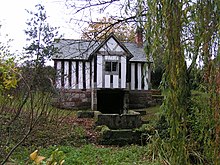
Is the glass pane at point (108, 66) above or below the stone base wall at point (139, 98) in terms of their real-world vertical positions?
above

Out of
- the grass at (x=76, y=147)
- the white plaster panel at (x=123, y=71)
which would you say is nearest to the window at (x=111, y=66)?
the white plaster panel at (x=123, y=71)

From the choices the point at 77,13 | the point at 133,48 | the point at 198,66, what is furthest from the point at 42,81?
the point at 133,48

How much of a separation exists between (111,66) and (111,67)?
2.1 inches

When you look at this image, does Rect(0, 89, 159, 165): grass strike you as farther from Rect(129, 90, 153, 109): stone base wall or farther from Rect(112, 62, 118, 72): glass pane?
Rect(129, 90, 153, 109): stone base wall

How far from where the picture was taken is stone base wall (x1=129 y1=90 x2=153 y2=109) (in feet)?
53.5

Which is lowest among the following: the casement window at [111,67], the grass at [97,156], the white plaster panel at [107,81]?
the grass at [97,156]

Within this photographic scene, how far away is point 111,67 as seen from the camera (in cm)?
1476

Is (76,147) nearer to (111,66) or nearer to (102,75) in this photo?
(102,75)

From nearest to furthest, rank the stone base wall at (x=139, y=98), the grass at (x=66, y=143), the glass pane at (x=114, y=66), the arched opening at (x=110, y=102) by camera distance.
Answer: the grass at (x=66, y=143) → the glass pane at (x=114, y=66) → the arched opening at (x=110, y=102) → the stone base wall at (x=139, y=98)

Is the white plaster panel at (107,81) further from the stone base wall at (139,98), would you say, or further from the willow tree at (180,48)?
the willow tree at (180,48)

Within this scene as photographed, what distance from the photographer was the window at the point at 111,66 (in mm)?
14680

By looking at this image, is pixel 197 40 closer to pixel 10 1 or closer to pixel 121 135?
pixel 10 1

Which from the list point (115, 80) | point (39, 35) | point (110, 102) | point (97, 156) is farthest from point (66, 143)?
point (110, 102)

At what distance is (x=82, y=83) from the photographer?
50.2 ft
